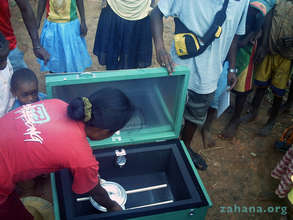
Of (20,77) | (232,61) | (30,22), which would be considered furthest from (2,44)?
(232,61)

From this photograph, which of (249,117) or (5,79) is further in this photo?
(249,117)

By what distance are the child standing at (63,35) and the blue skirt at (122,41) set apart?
21 centimetres

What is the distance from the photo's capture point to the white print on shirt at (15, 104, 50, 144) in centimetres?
123

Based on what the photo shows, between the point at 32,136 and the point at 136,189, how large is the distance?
90cm

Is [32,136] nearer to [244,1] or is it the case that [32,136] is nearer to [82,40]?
[244,1]

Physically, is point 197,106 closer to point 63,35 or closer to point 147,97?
point 147,97

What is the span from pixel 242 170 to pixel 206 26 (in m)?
1.61

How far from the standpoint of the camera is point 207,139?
9.96ft

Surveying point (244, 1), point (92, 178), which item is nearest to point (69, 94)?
point (92, 178)

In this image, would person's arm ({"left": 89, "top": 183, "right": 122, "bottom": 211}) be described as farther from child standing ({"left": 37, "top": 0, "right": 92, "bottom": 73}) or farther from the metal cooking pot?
child standing ({"left": 37, "top": 0, "right": 92, "bottom": 73})

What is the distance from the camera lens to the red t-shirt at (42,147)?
1.23m

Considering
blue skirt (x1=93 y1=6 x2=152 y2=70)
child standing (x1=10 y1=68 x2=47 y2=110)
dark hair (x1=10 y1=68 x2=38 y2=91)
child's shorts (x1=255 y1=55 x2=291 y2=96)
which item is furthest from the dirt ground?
blue skirt (x1=93 y1=6 x2=152 y2=70)

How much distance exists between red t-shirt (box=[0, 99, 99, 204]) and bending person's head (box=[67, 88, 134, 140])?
7 cm

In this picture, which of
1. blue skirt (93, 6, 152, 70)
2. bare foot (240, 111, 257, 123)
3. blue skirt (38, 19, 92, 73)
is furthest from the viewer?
bare foot (240, 111, 257, 123)
